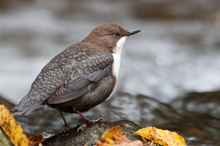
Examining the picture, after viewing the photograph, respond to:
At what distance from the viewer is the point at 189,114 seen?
225 inches

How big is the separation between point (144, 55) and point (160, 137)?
5.59m

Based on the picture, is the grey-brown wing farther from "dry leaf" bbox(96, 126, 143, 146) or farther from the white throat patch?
"dry leaf" bbox(96, 126, 143, 146)

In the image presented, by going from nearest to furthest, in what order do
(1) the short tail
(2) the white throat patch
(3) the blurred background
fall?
1. (1) the short tail
2. (2) the white throat patch
3. (3) the blurred background

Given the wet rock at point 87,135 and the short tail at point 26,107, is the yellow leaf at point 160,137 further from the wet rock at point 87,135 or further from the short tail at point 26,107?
the short tail at point 26,107

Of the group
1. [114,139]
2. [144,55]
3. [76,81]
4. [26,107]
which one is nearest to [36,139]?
[26,107]

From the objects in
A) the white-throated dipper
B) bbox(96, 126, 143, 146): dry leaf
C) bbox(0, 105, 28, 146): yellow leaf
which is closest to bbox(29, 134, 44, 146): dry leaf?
the white-throated dipper

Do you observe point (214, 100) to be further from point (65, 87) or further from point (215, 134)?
point (65, 87)

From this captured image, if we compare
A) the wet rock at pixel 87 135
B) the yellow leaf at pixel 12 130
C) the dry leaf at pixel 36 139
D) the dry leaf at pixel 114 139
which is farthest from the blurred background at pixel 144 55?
the yellow leaf at pixel 12 130

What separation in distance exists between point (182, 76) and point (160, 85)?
→ 661 mm

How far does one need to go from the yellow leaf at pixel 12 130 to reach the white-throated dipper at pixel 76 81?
12.9 inches

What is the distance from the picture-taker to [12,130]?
9.14 ft

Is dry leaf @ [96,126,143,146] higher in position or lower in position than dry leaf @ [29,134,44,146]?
higher

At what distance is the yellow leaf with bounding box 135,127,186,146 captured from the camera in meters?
3.15

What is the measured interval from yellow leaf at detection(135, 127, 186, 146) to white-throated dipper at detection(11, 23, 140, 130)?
63cm
